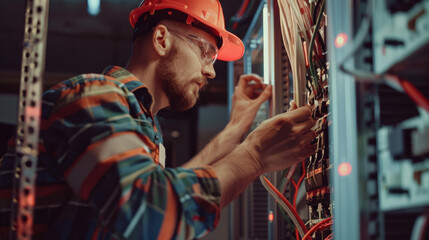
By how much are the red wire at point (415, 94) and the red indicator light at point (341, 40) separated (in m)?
0.17

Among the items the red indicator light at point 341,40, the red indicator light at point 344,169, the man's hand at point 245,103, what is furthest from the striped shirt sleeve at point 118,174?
the man's hand at point 245,103

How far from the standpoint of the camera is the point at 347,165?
83cm

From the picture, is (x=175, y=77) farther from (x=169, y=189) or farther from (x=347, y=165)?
(x=347, y=165)

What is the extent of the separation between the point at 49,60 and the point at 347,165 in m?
4.52

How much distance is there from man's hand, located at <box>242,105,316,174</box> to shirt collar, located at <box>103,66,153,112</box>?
15.5 inches

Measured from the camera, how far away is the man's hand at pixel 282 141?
125 cm

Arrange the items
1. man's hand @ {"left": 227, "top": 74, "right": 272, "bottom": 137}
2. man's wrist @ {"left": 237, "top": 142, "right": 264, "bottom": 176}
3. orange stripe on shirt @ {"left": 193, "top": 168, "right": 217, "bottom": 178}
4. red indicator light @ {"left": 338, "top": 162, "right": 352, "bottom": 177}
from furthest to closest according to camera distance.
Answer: man's hand @ {"left": 227, "top": 74, "right": 272, "bottom": 137}, man's wrist @ {"left": 237, "top": 142, "right": 264, "bottom": 176}, orange stripe on shirt @ {"left": 193, "top": 168, "right": 217, "bottom": 178}, red indicator light @ {"left": 338, "top": 162, "right": 352, "bottom": 177}

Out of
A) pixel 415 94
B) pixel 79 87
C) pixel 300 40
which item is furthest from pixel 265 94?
pixel 415 94

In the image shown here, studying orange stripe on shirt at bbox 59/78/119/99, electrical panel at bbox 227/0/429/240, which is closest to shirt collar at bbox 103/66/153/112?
orange stripe on shirt at bbox 59/78/119/99

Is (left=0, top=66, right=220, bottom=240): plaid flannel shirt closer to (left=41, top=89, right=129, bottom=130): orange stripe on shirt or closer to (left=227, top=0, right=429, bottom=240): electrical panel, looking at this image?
(left=41, top=89, right=129, bottom=130): orange stripe on shirt

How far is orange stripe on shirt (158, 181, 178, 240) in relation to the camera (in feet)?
3.18

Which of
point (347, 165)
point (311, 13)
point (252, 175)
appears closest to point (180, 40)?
point (311, 13)

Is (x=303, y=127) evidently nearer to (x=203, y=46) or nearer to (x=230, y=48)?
(x=203, y=46)

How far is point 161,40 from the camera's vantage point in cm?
166
